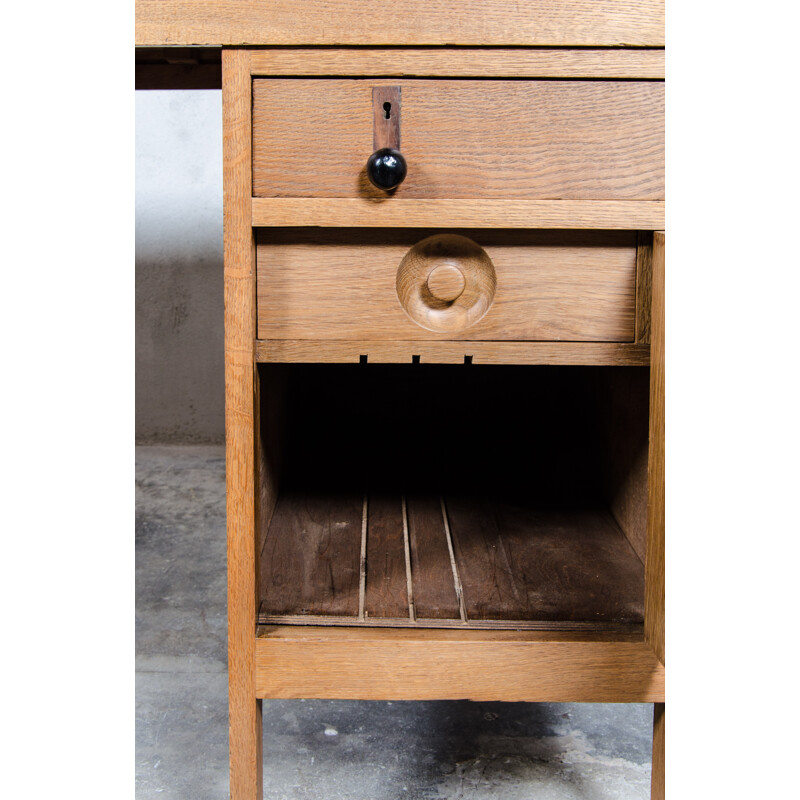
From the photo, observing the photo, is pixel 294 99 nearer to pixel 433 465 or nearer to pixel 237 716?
pixel 237 716

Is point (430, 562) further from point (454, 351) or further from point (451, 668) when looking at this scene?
point (454, 351)

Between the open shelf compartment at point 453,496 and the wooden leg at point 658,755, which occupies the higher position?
the open shelf compartment at point 453,496

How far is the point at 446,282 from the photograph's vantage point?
91 centimetres

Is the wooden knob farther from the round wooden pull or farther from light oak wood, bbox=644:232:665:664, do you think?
light oak wood, bbox=644:232:665:664

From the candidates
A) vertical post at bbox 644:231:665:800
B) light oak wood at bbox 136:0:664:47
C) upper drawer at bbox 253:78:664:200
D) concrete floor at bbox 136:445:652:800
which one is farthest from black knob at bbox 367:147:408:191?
concrete floor at bbox 136:445:652:800

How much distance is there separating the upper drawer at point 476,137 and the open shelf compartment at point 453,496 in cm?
39

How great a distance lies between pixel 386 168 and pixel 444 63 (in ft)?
0.45

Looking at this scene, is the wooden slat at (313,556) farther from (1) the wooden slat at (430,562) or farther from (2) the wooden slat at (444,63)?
(2) the wooden slat at (444,63)

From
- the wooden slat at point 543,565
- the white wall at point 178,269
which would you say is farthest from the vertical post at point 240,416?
the white wall at point 178,269

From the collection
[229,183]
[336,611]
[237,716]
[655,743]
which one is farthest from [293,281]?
[655,743]

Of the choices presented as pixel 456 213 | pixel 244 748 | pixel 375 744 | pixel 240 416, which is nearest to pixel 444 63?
pixel 456 213

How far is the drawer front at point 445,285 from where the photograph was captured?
0.92 metres

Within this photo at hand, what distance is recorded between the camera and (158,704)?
4.74 feet

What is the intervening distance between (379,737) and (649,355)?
81 centimetres
